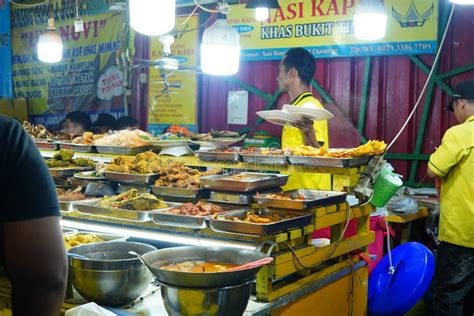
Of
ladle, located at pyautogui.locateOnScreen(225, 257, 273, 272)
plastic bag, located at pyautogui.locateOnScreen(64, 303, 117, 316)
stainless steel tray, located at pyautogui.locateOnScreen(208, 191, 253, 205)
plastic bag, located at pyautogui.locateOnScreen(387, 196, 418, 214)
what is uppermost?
stainless steel tray, located at pyautogui.locateOnScreen(208, 191, 253, 205)

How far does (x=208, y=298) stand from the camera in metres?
2.25

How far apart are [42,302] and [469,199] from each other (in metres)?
3.75

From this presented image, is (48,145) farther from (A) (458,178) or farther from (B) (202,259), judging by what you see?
(A) (458,178)

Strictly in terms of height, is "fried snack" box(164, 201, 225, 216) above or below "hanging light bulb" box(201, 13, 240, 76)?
below

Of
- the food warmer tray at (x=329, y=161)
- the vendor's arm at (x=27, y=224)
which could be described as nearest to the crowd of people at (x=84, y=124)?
the food warmer tray at (x=329, y=161)

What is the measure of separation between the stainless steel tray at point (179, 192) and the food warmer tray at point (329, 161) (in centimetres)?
64

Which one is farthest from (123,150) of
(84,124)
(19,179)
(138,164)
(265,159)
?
(84,124)

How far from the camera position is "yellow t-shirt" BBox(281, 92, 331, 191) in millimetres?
4348

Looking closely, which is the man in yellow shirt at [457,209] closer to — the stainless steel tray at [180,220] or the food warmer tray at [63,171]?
the stainless steel tray at [180,220]

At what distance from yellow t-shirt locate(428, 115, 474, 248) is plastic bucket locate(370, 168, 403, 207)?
0.88 metres

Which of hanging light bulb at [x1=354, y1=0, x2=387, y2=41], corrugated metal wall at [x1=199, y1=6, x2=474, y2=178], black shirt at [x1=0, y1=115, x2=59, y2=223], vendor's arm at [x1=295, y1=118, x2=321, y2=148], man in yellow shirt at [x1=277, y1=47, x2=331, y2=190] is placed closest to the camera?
black shirt at [x1=0, y1=115, x2=59, y2=223]

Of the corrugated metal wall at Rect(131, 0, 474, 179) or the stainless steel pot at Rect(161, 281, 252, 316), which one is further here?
the corrugated metal wall at Rect(131, 0, 474, 179)

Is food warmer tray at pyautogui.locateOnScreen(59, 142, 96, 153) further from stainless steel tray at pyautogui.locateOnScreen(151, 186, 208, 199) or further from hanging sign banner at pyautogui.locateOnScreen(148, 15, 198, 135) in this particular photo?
hanging sign banner at pyautogui.locateOnScreen(148, 15, 198, 135)

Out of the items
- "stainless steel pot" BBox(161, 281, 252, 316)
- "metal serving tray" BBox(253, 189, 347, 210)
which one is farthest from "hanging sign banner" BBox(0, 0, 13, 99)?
"stainless steel pot" BBox(161, 281, 252, 316)
